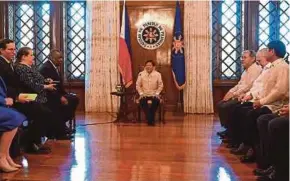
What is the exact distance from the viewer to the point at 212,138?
4.84 meters

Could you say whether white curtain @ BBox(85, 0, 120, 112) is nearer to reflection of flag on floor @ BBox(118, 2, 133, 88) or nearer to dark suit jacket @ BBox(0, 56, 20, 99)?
reflection of flag on floor @ BBox(118, 2, 133, 88)

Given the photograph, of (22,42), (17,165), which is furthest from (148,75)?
(17,165)

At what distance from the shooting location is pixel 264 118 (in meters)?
3.08

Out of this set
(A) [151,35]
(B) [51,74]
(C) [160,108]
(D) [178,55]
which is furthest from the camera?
(A) [151,35]

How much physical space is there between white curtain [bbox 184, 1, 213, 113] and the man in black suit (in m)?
3.90

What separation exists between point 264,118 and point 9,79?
219 cm

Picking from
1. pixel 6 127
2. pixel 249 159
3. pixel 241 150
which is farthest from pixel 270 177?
pixel 6 127

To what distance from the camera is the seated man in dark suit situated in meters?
4.68

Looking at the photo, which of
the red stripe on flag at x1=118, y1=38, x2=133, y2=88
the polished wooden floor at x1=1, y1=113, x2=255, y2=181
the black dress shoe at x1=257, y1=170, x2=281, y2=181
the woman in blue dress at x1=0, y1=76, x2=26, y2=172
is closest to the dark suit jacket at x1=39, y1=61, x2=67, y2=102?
the polished wooden floor at x1=1, y1=113, x2=255, y2=181

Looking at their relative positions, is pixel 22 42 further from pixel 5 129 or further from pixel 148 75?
pixel 5 129

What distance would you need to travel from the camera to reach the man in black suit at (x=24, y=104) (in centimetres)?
366

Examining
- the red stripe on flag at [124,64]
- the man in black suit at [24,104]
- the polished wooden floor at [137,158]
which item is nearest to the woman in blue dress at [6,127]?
the polished wooden floor at [137,158]

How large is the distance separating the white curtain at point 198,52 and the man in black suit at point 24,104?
12.8 ft

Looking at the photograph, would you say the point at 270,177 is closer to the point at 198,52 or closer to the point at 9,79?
the point at 9,79
